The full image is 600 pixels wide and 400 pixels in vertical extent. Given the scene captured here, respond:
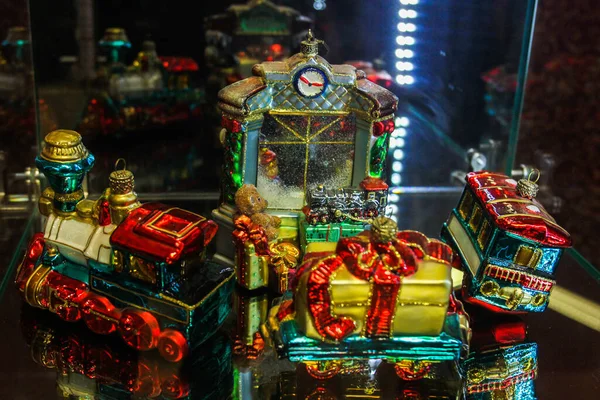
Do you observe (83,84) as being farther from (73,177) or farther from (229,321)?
(229,321)

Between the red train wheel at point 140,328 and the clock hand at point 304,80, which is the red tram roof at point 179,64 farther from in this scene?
the red train wheel at point 140,328

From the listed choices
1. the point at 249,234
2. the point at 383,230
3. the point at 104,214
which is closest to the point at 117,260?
the point at 104,214

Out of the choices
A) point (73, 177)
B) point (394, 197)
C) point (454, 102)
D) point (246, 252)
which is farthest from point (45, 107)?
point (454, 102)

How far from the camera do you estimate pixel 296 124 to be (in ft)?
7.79

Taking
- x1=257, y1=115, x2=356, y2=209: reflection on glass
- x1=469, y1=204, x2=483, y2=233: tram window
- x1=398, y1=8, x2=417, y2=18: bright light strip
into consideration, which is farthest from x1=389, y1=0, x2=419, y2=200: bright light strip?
x1=469, y1=204, x2=483, y2=233: tram window

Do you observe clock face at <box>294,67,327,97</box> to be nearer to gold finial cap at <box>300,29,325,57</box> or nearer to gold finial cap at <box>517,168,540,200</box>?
gold finial cap at <box>300,29,325,57</box>

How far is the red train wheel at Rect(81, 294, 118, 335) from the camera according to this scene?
6.50 ft

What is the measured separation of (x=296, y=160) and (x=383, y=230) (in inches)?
29.2

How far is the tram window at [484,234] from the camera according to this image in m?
2.11

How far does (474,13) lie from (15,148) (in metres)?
1.83

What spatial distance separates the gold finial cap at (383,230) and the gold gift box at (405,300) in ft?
0.34

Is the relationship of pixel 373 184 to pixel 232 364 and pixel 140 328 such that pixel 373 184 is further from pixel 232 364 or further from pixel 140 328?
pixel 140 328

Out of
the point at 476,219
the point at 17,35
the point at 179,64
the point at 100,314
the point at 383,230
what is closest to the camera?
the point at 383,230

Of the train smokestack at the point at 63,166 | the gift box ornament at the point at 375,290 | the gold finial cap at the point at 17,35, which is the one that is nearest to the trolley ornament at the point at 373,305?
the gift box ornament at the point at 375,290
